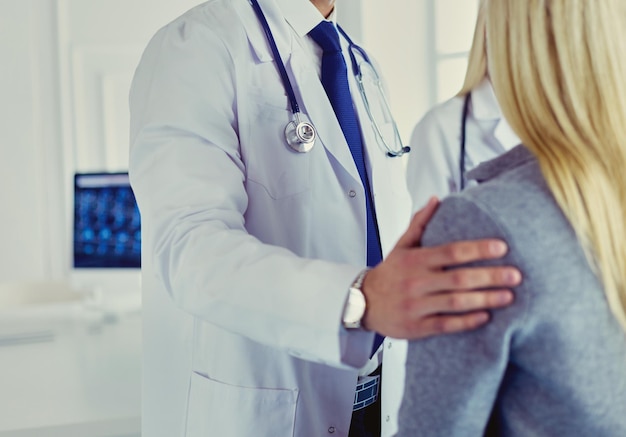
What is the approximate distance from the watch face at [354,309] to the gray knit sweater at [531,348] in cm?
15

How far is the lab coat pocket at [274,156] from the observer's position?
1.17 m

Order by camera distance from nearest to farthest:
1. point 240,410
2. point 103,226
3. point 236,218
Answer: point 236,218, point 240,410, point 103,226

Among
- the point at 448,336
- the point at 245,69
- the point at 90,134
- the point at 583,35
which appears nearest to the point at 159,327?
the point at 245,69

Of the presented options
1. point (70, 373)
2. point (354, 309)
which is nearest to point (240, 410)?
point (354, 309)

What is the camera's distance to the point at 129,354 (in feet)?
6.65

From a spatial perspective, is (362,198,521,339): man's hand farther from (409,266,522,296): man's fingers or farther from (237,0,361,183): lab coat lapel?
(237,0,361,183): lab coat lapel

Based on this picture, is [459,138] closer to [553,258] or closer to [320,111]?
[320,111]

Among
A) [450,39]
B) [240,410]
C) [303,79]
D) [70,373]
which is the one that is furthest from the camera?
[450,39]

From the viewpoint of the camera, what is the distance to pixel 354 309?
0.87 meters

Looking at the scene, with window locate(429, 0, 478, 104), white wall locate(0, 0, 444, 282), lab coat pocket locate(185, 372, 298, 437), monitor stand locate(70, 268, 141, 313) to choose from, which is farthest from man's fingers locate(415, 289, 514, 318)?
white wall locate(0, 0, 444, 282)

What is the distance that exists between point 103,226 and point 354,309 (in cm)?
212

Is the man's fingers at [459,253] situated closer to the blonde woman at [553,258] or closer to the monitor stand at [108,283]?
the blonde woman at [553,258]

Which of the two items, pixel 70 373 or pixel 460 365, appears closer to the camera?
pixel 460 365

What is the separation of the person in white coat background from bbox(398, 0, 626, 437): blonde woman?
0.13 m
